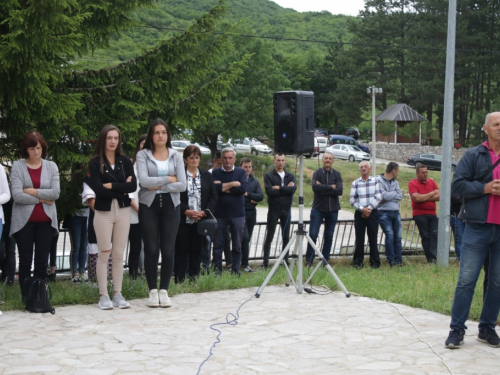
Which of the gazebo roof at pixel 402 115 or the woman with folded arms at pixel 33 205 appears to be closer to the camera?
the woman with folded arms at pixel 33 205

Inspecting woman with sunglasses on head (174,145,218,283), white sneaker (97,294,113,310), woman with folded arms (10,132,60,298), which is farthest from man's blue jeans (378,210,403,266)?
woman with folded arms (10,132,60,298)

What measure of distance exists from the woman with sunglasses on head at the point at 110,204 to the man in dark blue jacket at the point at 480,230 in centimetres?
358

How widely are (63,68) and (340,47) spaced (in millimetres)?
83402

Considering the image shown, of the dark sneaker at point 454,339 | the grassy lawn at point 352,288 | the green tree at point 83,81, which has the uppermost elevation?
the green tree at point 83,81

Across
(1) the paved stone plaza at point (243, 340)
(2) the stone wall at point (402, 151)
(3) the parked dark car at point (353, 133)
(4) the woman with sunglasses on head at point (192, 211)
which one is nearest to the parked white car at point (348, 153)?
(2) the stone wall at point (402, 151)

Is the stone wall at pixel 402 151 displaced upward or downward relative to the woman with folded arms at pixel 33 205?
downward

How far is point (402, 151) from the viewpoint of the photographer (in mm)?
59938

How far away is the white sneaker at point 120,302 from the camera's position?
24.6 ft

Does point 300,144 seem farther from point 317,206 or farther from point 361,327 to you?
point 317,206

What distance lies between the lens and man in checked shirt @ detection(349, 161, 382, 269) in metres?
12.3

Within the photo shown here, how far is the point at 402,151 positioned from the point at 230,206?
51.3 m

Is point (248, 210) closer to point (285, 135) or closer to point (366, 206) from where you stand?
point (366, 206)

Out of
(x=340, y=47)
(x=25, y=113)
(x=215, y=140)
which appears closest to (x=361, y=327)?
(x=25, y=113)

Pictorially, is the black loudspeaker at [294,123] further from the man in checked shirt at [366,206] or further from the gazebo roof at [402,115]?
the gazebo roof at [402,115]
